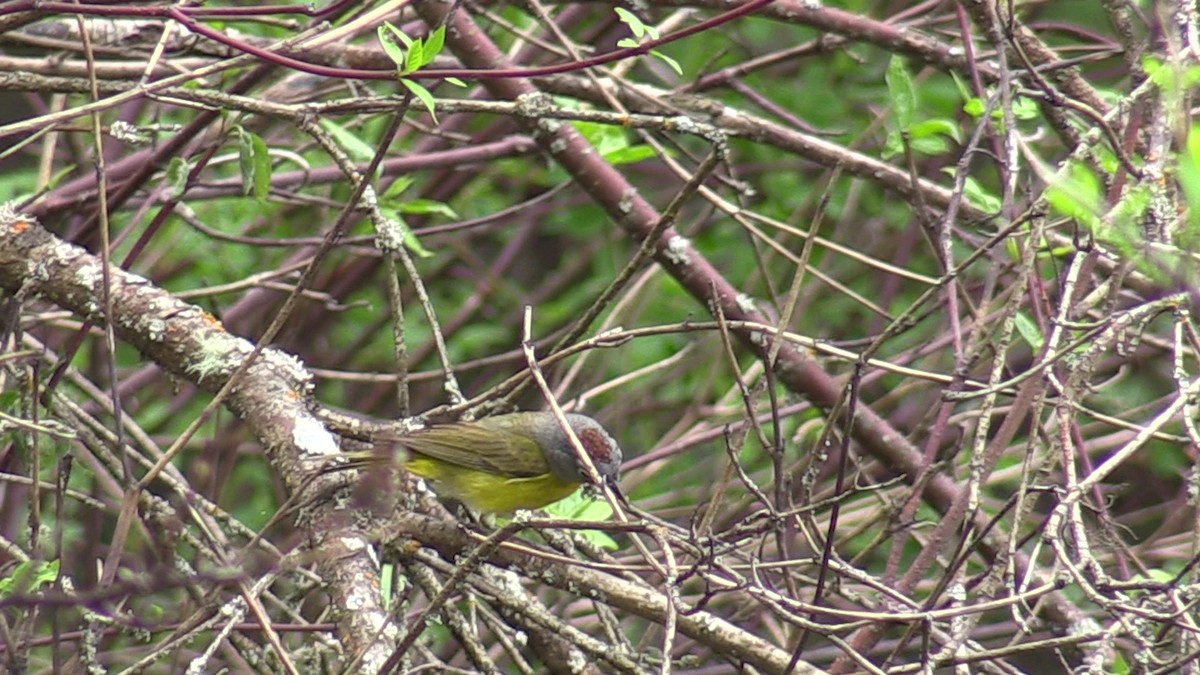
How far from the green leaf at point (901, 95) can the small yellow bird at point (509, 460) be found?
1.17 m

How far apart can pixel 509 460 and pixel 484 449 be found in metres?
0.14

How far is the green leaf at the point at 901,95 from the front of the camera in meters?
3.54

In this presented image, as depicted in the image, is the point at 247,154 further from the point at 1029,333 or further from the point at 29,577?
the point at 1029,333

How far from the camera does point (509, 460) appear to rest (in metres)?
4.37

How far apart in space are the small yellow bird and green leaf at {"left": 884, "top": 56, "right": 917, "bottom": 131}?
3.83ft

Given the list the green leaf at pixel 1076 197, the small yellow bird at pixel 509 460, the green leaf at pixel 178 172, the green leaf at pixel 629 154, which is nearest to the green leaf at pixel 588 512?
the small yellow bird at pixel 509 460

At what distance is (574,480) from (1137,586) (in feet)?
7.62

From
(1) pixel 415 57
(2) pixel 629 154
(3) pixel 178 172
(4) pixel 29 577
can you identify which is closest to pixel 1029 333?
(2) pixel 629 154

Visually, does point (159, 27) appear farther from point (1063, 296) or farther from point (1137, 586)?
point (1137, 586)

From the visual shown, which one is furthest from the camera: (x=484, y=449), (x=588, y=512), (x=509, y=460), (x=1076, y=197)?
(x=509, y=460)

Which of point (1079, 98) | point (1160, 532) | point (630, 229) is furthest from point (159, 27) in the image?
point (1160, 532)

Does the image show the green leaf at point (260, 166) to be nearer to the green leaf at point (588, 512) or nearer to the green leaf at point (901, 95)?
the green leaf at point (588, 512)

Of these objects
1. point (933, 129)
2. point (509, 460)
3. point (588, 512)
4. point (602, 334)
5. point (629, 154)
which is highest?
point (629, 154)

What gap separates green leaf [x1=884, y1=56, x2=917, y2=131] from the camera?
3.54 metres
